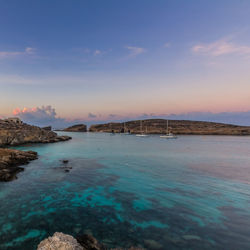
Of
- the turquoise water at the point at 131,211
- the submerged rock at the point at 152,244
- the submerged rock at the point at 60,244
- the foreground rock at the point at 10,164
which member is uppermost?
the submerged rock at the point at 60,244

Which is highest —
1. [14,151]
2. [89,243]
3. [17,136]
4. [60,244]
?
[17,136]

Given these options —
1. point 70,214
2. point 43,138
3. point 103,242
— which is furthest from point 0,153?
point 43,138

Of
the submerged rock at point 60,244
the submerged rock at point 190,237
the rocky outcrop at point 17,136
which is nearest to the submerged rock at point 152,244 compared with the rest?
the submerged rock at point 190,237

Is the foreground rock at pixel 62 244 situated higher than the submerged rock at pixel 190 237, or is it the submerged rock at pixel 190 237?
the foreground rock at pixel 62 244

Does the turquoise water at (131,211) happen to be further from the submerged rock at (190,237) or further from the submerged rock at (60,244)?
the submerged rock at (60,244)

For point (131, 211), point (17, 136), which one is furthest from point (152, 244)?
point (17, 136)

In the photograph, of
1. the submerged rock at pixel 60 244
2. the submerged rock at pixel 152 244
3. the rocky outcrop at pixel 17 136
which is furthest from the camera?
the rocky outcrop at pixel 17 136

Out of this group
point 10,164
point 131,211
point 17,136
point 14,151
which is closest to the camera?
point 131,211

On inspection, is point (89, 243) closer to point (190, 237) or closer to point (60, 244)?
point (60, 244)

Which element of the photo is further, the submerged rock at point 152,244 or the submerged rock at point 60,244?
the submerged rock at point 152,244

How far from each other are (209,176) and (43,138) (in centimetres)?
8388

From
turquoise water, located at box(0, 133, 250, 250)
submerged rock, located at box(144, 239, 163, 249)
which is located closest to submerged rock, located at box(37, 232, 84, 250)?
turquoise water, located at box(0, 133, 250, 250)

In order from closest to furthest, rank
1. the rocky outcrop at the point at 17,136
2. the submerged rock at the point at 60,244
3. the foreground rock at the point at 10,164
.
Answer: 1. the submerged rock at the point at 60,244
2. the foreground rock at the point at 10,164
3. the rocky outcrop at the point at 17,136

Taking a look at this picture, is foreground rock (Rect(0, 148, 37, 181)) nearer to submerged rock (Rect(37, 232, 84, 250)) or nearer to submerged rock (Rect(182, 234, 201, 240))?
submerged rock (Rect(37, 232, 84, 250))
